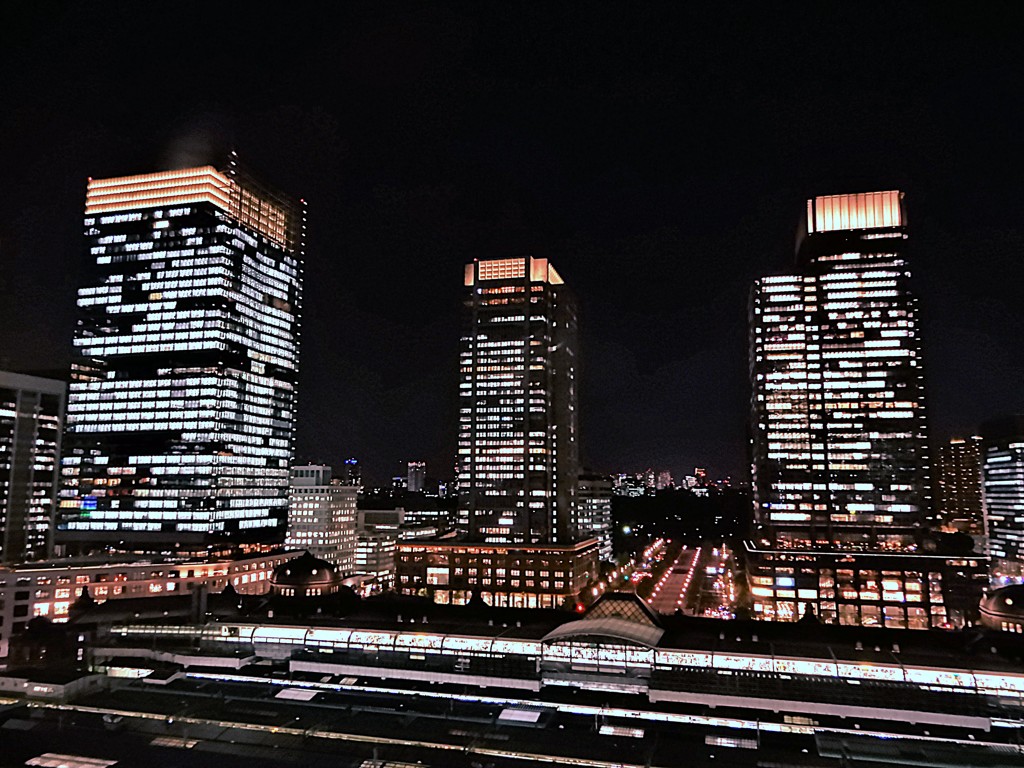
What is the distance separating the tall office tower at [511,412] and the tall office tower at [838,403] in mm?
50912

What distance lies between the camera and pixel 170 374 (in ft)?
575

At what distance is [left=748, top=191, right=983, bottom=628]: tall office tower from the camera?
163375 mm

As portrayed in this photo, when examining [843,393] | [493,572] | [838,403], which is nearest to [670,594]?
[493,572]

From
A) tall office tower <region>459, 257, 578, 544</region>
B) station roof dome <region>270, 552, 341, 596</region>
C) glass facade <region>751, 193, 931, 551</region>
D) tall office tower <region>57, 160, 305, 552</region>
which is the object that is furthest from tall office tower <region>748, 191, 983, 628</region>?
tall office tower <region>57, 160, 305, 552</region>

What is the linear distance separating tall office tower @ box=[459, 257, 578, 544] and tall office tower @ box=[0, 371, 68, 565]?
98.0 metres

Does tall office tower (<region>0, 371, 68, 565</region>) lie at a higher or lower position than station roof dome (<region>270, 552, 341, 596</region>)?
higher

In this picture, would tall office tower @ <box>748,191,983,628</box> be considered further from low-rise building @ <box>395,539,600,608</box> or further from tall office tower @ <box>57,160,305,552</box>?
tall office tower @ <box>57,160,305,552</box>

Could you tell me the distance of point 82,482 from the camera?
175 meters

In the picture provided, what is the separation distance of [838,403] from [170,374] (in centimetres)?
16249

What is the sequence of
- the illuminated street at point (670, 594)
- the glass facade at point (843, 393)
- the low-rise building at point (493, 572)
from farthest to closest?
the glass facade at point (843, 393)
the low-rise building at point (493, 572)
the illuminated street at point (670, 594)

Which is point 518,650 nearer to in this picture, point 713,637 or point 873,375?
point 713,637

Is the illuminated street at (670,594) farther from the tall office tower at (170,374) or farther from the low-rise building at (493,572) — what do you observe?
the tall office tower at (170,374)

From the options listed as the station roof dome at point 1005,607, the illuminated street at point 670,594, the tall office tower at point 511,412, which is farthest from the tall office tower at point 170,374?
the station roof dome at point 1005,607

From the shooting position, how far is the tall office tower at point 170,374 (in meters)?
171
